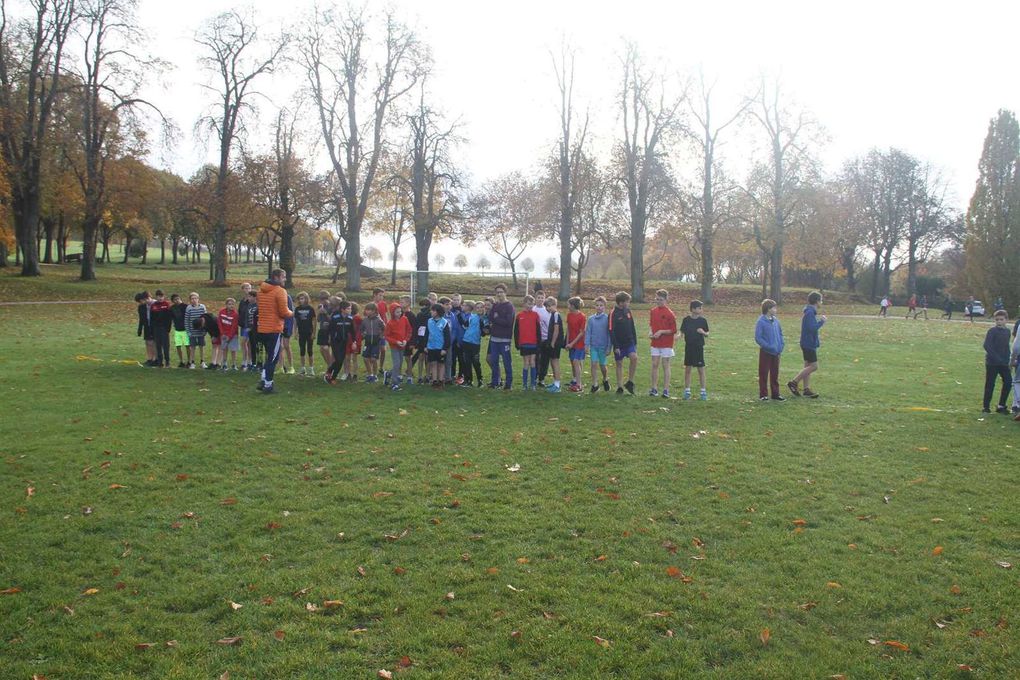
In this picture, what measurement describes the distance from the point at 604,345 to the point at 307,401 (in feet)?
18.9

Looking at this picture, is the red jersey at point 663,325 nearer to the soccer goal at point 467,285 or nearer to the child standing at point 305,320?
the child standing at point 305,320

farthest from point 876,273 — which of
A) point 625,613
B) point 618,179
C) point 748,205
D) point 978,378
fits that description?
point 625,613

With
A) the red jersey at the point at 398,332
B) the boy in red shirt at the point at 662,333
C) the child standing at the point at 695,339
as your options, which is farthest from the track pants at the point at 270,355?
the child standing at the point at 695,339

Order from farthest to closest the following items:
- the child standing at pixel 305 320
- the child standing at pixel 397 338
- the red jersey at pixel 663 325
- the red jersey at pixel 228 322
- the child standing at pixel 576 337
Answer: the red jersey at pixel 228 322 < the child standing at pixel 305 320 < the child standing at pixel 397 338 < the child standing at pixel 576 337 < the red jersey at pixel 663 325

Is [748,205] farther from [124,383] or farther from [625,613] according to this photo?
[625,613]

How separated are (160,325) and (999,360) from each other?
55.7ft

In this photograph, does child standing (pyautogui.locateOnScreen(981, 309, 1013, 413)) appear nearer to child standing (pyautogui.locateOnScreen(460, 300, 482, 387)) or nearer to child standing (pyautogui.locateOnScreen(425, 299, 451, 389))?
child standing (pyautogui.locateOnScreen(460, 300, 482, 387))

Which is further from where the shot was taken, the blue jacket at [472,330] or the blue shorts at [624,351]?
the blue jacket at [472,330]

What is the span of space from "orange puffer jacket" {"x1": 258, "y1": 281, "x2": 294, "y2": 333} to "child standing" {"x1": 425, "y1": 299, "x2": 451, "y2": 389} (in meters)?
2.72

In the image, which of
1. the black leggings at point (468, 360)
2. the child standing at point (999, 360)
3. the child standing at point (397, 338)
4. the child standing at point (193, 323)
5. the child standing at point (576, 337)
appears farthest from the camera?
the child standing at point (193, 323)

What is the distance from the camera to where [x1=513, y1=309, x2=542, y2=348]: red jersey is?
13.5m

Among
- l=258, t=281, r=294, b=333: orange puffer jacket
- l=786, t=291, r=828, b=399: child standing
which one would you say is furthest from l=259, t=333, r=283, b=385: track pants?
l=786, t=291, r=828, b=399: child standing

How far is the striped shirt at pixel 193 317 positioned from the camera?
1560cm

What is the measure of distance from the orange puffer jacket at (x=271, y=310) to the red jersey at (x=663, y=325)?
6767mm
